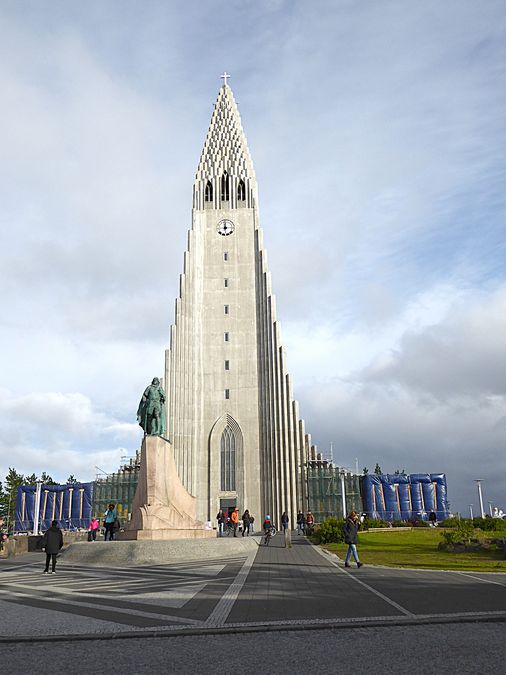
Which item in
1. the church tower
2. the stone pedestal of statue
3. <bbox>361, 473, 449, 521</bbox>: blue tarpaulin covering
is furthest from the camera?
<bbox>361, 473, 449, 521</bbox>: blue tarpaulin covering

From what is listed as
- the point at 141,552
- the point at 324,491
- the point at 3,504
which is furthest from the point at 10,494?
the point at 141,552

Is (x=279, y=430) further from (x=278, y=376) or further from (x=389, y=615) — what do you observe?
(x=389, y=615)

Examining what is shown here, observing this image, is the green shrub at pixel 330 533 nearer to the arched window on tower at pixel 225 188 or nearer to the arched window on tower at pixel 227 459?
the arched window on tower at pixel 227 459

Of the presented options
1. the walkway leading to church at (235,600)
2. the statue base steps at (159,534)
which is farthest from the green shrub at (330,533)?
the walkway leading to church at (235,600)

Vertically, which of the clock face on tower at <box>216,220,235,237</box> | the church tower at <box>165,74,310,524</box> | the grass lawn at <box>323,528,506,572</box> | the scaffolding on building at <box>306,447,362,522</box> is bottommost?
the grass lawn at <box>323,528,506,572</box>

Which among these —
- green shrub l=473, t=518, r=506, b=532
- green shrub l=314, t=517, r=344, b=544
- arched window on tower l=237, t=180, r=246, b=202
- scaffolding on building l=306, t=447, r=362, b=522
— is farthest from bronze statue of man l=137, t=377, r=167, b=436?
arched window on tower l=237, t=180, r=246, b=202

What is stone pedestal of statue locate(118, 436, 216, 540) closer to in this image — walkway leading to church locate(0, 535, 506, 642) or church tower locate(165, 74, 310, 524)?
walkway leading to church locate(0, 535, 506, 642)

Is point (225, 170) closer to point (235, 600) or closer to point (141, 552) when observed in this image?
point (141, 552)

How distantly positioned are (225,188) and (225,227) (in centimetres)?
509

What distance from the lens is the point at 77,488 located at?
56656 millimetres

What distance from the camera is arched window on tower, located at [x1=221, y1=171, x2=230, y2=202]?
60.8 m

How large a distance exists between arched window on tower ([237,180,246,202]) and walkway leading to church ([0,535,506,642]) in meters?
48.9

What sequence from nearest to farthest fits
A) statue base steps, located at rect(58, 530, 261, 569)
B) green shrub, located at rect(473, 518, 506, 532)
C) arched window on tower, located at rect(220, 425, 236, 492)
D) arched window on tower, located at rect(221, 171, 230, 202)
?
statue base steps, located at rect(58, 530, 261, 569) → green shrub, located at rect(473, 518, 506, 532) → arched window on tower, located at rect(220, 425, 236, 492) → arched window on tower, located at rect(221, 171, 230, 202)

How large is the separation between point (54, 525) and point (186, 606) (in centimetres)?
890
